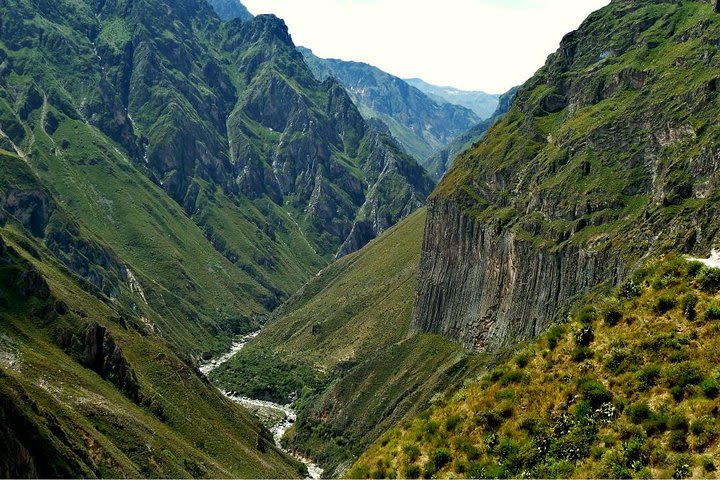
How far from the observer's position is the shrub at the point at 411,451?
3412 cm

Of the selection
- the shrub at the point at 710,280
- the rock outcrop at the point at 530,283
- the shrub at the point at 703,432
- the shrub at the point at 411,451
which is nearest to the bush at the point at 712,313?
the shrub at the point at 710,280

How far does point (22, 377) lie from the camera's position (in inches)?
4604

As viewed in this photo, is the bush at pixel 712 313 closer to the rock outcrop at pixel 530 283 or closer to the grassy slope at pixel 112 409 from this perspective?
the grassy slope at pixel 112 409

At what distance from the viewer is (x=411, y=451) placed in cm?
3441

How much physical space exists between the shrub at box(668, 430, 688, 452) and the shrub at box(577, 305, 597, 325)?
9.08 meters

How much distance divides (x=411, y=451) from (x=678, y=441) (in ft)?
41.1

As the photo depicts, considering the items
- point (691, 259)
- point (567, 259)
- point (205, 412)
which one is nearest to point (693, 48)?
point (567, 259)

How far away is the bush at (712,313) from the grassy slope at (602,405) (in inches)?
2.0

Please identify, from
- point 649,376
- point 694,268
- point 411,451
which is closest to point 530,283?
point 694,268

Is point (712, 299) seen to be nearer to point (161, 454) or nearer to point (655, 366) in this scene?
point (655, 366)

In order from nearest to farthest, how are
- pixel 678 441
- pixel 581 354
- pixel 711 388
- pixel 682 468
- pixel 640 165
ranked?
1. pixel 682 468
2. pixel 678 441
3. pixel 711 388
4. pixel 581 354
5. pixel 640 165

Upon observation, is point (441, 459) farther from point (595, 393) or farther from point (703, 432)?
point (703, 432)

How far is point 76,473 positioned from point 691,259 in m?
81.7

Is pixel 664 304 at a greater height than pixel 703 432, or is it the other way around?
pixel 664 304
